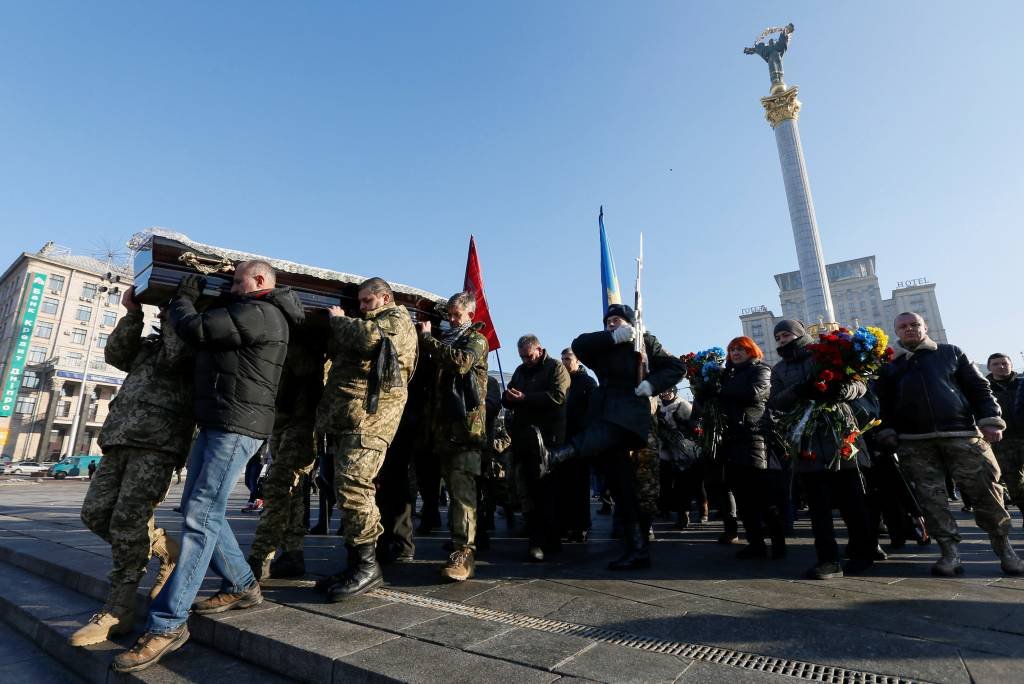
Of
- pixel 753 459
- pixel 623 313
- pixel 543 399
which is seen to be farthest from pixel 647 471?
pixel 623 313

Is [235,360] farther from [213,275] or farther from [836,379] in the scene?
[836,379]

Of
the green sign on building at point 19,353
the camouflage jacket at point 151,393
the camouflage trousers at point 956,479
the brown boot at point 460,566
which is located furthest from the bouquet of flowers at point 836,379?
the green sign on building at point 19,353

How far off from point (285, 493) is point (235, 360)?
1385 mm

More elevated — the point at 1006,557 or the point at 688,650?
the point at 1006,557

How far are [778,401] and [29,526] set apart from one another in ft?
29.5

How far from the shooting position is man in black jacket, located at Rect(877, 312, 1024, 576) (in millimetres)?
3941

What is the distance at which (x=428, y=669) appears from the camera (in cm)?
215

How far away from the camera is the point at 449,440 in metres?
4.06

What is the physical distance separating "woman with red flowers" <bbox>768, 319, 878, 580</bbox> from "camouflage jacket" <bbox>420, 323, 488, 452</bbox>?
8.27ft

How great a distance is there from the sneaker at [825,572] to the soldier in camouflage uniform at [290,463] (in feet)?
12.1

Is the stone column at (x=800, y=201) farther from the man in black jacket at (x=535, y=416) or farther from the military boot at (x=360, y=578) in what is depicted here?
the military boot at (x=360, y=578)

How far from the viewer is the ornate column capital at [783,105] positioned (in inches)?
1827

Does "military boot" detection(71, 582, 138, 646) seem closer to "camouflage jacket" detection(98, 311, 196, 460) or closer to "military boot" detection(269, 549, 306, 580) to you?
"camouflage jacket" detection(98, 311, 196, 460)

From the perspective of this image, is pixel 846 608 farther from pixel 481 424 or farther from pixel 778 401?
pixel 481 424
